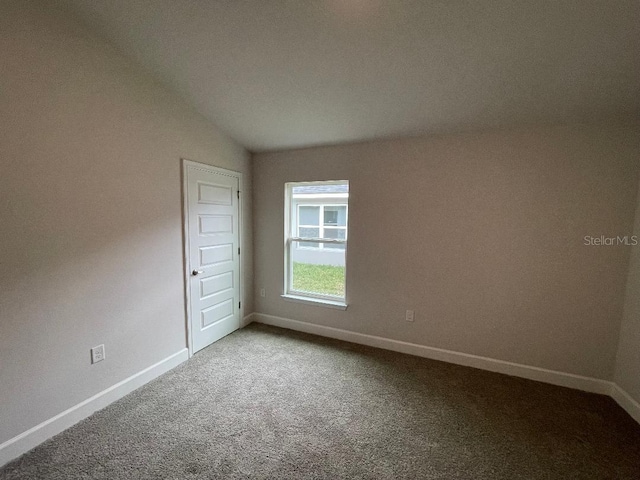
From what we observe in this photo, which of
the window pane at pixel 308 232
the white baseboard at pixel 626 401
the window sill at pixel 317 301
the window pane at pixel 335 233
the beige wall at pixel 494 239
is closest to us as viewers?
the white baseboard at pixel 626 401

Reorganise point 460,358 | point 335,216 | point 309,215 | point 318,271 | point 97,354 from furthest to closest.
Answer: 1. point 318,271
2. point 309,215
3. point 335,216
4. point 460,358
5. point 97,354

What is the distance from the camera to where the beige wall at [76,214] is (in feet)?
5.39

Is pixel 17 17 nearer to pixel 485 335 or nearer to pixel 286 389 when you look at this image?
pixel 286 389

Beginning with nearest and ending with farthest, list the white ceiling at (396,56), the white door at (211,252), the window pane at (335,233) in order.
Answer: the white ceiling at (396,56) < the white door at (211,252) < the window pane at (335,233)

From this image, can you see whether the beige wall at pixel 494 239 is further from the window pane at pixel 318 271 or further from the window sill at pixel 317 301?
the window pane at pixel 318 271

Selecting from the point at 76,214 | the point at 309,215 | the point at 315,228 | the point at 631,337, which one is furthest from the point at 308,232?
the point at 631,337

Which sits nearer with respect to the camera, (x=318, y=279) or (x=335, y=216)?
(x=335, y=216)

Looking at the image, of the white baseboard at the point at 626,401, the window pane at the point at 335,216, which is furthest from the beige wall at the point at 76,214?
the white baseboard at the point at 626,401

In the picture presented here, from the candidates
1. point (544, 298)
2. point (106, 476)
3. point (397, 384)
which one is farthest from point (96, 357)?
point (544, 298)

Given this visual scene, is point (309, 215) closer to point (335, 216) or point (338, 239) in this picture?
point (335, 216)

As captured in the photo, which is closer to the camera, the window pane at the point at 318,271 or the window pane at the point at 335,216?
the window pane at the point at 335,216

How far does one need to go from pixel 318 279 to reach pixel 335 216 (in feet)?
3.67

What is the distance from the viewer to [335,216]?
357 centimetres

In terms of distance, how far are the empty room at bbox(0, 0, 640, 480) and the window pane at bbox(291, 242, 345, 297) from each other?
0.47m
